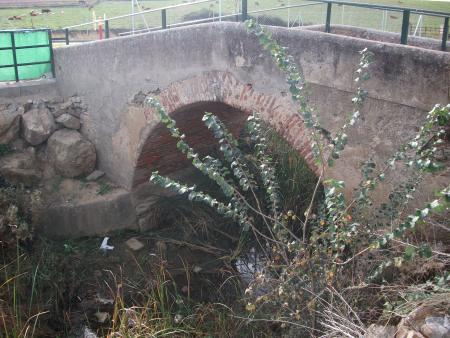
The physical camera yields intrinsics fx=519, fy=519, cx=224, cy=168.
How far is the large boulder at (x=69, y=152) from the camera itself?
8.41 metres

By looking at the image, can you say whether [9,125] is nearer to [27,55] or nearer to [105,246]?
[27,55]

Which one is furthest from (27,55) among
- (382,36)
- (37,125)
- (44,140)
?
(382,36)

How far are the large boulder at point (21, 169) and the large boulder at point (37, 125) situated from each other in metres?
0.26

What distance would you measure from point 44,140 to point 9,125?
1.93 ft

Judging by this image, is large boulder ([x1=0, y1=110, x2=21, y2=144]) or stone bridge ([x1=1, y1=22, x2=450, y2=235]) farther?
large boulder ([x1=0, y1=110, x2=21, y2=144])

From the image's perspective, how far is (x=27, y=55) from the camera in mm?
8836

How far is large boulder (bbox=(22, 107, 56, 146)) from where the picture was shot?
27.5 feet

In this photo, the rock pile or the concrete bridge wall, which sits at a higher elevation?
the concrete bridge wall

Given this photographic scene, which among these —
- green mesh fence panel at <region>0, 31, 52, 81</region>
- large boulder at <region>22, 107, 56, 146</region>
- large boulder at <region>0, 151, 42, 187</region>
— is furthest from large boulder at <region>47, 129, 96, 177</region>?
green mesh fence panel at <region>0, 31, 52, 81</region>

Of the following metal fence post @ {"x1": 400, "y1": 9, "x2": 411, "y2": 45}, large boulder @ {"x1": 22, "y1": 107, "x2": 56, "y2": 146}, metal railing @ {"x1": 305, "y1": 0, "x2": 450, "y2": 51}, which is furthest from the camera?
large boulder @ {"x1": 22, "y1": 107, "x2": 56, "y2": 146}

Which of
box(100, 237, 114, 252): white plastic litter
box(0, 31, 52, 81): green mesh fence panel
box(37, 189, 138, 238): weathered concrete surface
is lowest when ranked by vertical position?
box(100, 237, 114, 252): white plastic litter

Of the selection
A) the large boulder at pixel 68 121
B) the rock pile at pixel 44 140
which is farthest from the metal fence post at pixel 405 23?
the large boulder at pixel 68 121

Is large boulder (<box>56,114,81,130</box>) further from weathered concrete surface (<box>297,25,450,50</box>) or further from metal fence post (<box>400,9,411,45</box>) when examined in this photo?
metal fence post (<box>400,9,411,45</box>)

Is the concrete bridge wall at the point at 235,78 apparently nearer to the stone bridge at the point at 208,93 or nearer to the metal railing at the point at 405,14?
the stone bridge at the point at 208,93
